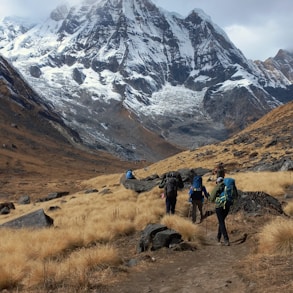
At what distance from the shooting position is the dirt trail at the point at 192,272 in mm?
8945

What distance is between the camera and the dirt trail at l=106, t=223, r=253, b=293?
8945 millimetres

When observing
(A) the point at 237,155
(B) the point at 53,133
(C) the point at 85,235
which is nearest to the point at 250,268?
(C) the point at 85,235

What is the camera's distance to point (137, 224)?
16.5 metres

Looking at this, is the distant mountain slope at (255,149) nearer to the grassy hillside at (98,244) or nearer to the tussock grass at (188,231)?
the grassy hillside at (98,244)

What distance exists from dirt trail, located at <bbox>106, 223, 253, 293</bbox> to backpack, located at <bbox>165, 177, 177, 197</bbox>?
4.55 meters

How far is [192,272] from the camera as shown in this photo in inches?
401

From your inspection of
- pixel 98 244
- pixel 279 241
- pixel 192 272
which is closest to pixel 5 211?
pixel 98 244

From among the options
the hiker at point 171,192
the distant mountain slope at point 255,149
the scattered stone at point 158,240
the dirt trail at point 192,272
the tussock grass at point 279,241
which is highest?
the distant mountain slope at point 255,149

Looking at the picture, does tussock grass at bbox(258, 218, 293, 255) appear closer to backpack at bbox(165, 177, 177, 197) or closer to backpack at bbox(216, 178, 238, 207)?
backpack at bbox(216, 178, 238, 207)

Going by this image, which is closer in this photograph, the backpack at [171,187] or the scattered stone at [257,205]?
the scattered stone at [257,205]

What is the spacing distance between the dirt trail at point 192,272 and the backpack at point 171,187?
14.9 ft

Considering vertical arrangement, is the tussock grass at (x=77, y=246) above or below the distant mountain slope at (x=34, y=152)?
below

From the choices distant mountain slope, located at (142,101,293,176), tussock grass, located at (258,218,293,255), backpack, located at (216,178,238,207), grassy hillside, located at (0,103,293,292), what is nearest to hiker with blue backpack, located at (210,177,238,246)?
backpack, located at (216,178,238,207)

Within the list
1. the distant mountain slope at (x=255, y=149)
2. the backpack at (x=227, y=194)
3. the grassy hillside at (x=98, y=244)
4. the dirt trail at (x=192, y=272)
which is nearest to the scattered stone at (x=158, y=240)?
the dirt trail at (x=192, y=272)
